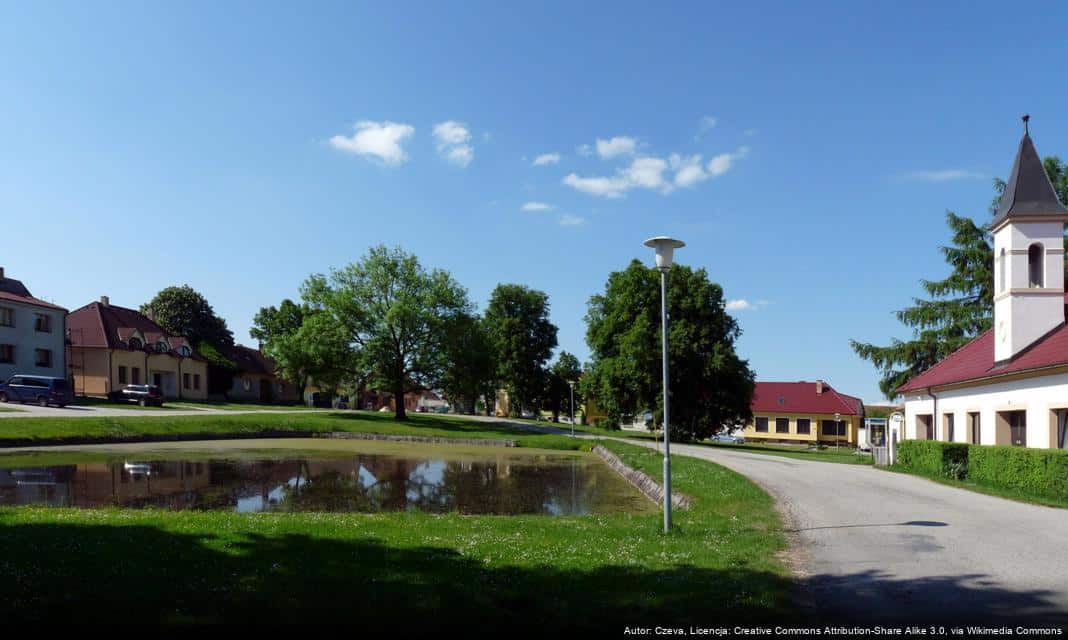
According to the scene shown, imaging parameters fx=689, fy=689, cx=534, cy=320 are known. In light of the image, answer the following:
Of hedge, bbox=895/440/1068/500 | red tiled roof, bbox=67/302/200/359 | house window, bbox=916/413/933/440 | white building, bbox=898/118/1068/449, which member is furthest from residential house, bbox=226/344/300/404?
white building, bbox=898/118/1068/449

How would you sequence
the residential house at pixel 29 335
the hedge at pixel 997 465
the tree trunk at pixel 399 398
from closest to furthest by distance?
the hedge at pixel 997 465 → the residential house at pixel 29 335 → the tree trunk at pixel 399 398

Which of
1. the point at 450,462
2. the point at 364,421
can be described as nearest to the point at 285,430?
the point at 364,421

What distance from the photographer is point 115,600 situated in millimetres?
6609

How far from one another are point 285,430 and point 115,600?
37891mm

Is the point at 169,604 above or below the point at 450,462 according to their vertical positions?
above

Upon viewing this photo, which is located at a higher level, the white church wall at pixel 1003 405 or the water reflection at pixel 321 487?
the white church wall at pixel 1003 405

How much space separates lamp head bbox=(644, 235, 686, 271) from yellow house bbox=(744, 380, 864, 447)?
232ft

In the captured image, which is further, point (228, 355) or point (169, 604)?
point (228, 355)

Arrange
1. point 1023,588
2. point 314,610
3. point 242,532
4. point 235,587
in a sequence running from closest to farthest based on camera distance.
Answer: point 314,610 → point 235,587 → point 1023,588 → point 242,532

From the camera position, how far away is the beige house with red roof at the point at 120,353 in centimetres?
5681

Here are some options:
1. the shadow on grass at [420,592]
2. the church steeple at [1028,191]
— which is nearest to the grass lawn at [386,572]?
the shadow on grass at [420,592]

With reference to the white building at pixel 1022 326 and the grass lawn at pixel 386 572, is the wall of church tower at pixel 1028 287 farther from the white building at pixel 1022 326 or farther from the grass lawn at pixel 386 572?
the grass lawn at pixel 386 572

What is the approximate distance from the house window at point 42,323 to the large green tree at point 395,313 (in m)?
18.4

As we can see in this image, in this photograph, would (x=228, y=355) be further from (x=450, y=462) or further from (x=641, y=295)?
(x=450, y=462)
